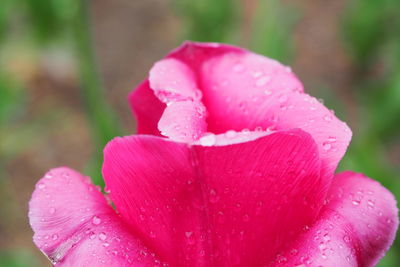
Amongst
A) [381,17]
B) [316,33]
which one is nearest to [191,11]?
[381,17]

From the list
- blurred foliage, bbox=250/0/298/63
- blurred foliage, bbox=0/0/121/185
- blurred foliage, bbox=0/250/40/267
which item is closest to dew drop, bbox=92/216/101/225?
blurred foliage, bbox=0/0/121/185

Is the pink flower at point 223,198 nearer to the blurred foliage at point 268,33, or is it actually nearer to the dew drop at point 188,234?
the dew drop at point 188,234

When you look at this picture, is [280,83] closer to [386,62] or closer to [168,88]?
[168,88]

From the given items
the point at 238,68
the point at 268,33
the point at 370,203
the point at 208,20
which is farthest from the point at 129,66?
the point at 370,203

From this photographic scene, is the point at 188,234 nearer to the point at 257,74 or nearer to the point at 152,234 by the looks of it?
the point at 152,234

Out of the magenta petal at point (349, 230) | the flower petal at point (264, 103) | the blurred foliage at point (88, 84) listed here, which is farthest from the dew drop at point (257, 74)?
the blurred foliage at point (88, 84)

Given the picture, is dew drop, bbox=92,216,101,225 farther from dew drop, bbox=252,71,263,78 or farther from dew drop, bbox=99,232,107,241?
dew drop, bbox=252,71,263,78

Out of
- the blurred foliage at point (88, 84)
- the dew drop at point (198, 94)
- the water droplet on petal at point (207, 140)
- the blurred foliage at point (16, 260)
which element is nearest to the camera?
the water droplet on petal at point (207, 140)
